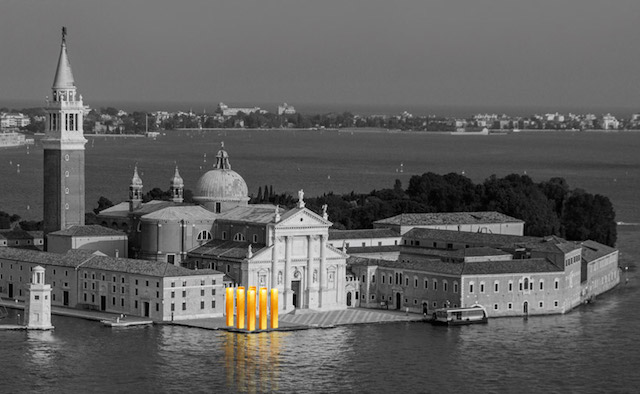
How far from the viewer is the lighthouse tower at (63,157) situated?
52.6 m

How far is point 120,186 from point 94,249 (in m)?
48.5

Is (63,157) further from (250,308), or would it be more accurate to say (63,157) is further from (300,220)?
(250,308)

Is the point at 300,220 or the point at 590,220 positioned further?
the point at 590,220

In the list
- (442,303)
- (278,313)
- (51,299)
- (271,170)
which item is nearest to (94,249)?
(51,299)

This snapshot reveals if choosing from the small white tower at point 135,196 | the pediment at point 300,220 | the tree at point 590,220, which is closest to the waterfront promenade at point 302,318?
the pediment at point 300,220

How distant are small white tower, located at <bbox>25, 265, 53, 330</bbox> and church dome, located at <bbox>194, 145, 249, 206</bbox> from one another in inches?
348

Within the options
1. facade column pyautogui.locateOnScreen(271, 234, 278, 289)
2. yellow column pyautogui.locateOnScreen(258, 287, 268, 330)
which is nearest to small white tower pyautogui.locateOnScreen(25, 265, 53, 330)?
yellow column pyautogui.locateOnScreen(258, 287, 268, 330)

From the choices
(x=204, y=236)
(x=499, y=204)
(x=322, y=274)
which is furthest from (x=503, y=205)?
(x=204, y=236)

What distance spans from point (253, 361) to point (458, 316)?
797cm

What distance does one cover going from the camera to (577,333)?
151 feet

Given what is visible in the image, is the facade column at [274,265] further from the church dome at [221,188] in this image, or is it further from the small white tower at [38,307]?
the small white tower at [38,307]

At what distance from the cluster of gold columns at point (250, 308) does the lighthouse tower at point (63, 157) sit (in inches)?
326

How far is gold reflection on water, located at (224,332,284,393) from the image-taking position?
38.4 metres

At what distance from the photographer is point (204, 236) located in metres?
50.8
